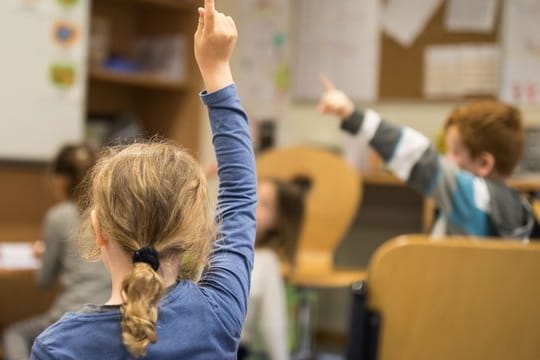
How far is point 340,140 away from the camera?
148 inches

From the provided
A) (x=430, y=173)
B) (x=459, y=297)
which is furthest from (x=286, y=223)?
(x=459, y=297)

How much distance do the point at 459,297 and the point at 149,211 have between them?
0.68 m

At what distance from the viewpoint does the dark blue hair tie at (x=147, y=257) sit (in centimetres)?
88

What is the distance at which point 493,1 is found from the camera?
3416 mm

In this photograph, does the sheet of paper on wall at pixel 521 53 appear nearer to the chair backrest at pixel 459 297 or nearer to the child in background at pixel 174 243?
the chair backrest at pixel 459 297

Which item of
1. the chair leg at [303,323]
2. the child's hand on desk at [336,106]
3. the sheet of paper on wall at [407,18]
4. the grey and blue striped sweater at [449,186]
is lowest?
the chair leg at [303,323]

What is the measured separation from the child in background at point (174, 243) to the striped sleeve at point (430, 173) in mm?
779

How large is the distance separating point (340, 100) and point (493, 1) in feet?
6.47

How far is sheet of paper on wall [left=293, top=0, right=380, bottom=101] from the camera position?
3.70 metres

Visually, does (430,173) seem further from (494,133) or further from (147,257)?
(147,257)

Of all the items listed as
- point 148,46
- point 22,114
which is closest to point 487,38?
point 148,46

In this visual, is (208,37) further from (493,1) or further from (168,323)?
(493,1)

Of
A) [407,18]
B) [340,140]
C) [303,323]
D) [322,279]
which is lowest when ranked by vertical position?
[303,323]

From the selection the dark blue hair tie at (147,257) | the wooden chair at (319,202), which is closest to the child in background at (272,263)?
the wooden chair at (319,202)
